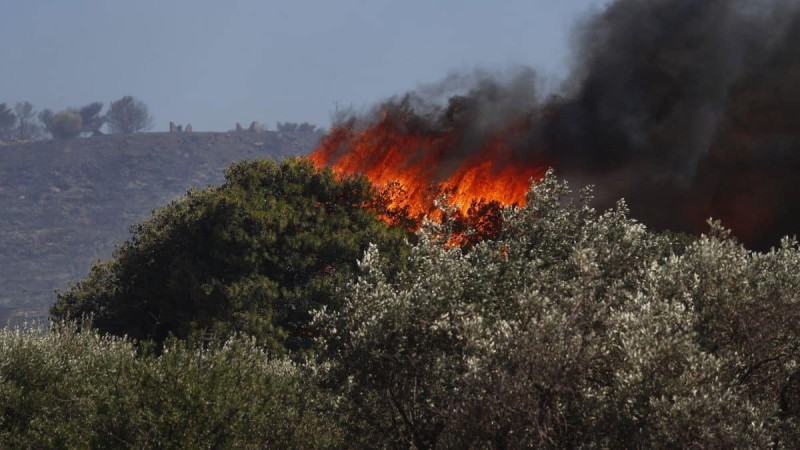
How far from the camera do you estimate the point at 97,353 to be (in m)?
45.2

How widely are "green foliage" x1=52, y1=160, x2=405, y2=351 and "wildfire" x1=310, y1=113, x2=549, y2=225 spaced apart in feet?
61.6

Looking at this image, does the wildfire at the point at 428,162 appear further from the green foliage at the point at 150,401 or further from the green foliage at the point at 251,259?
the green foliage at the point at 150,401

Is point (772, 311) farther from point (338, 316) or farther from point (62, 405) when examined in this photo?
point (62, 405)

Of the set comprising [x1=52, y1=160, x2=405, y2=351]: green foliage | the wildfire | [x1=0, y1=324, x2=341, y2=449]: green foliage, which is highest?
the wildfire

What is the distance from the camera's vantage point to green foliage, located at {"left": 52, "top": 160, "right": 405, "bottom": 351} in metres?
67.6

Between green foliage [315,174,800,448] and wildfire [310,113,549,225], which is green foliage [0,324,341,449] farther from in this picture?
wildfire [310,113,549,225]

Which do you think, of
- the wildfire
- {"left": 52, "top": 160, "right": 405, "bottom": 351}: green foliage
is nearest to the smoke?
the wildfire

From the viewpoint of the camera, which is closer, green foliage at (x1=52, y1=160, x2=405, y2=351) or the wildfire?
green foliage at (x1=52, y1=160, x2=405, y2=351)

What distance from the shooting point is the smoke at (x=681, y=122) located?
97.2 metres

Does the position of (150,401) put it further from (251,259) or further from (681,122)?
(681,122)

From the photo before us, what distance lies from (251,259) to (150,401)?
109 feet

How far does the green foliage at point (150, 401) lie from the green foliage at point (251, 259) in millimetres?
21164

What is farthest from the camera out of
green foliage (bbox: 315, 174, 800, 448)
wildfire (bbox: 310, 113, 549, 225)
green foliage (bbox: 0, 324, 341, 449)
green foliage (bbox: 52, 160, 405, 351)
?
wildfire (bbox: 310, 113, 549, 225)

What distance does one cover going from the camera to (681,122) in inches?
3957
